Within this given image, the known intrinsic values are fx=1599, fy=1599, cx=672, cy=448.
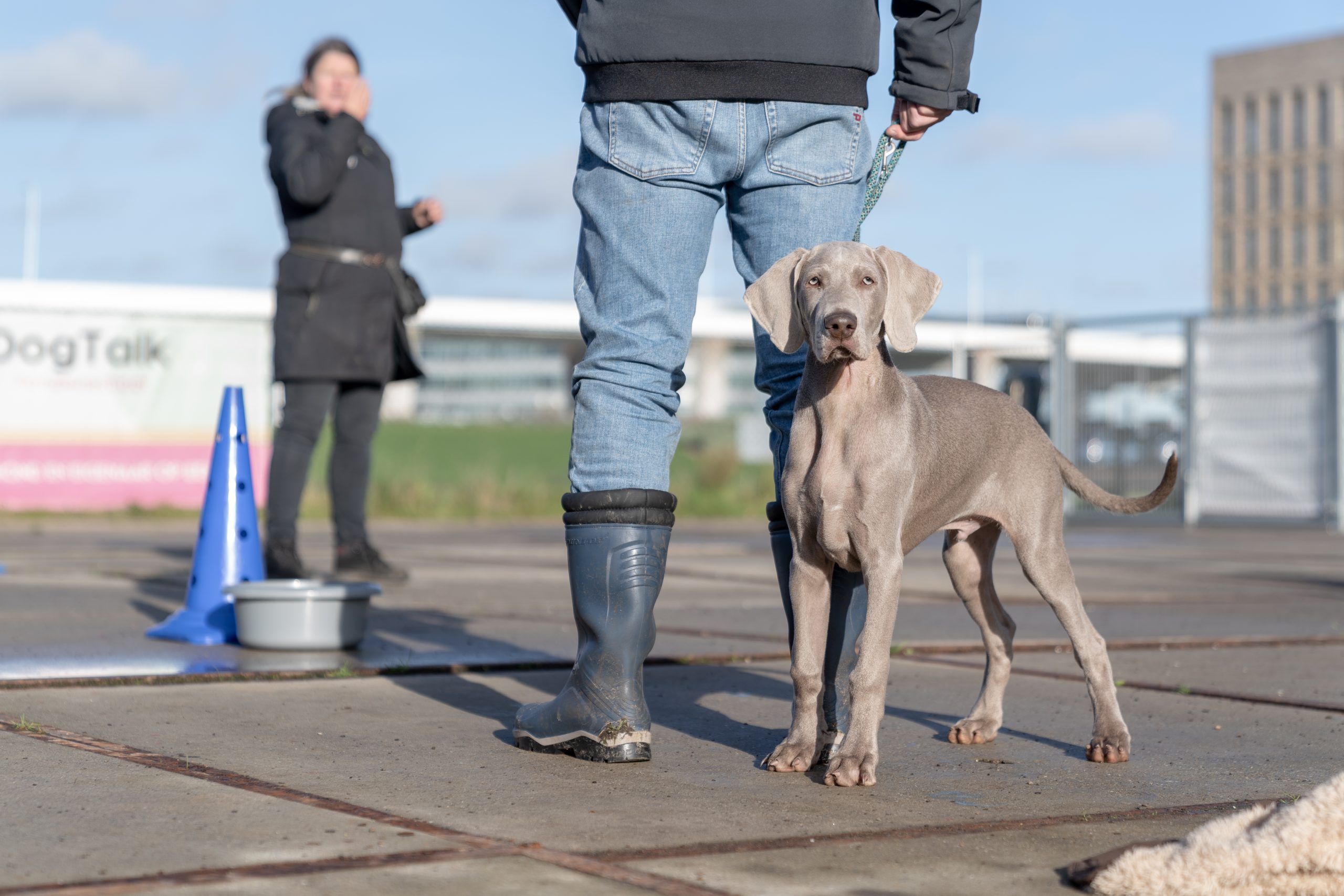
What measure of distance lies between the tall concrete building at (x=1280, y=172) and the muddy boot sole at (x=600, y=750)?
11291 centimetres

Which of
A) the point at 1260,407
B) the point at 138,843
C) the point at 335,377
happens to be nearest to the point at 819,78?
the point at 138,843

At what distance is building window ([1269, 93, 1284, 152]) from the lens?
109312 mm

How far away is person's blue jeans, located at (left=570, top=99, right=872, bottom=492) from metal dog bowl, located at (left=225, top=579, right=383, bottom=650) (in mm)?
1707

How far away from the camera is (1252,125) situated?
11100 centimetres

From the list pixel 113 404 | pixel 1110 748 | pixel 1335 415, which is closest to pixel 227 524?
pixel 1110 748

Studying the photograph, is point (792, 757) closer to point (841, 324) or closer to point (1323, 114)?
point (841, 324)

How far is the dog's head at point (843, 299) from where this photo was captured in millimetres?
3143

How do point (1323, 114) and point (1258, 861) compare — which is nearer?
point (1258, 861)

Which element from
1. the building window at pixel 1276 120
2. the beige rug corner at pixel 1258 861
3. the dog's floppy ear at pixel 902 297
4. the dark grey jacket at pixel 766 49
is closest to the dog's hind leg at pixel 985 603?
the dog's floppy ear at pixel 902 297

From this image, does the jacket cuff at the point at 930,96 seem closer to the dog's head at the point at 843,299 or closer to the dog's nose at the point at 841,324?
the dog's head at the point at 843,299

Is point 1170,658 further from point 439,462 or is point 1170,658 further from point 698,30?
point 439,462

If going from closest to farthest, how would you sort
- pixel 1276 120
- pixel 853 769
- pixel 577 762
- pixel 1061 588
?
1. pixel 853 769
2. pixel 577 762
3. pixel 1061 588
4. pixel 1276 120

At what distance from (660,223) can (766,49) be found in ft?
1.39

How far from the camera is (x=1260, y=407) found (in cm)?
1708
